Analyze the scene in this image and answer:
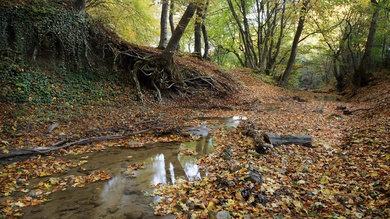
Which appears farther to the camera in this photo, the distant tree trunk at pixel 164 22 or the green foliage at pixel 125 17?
the green foliage at pixel 125 17

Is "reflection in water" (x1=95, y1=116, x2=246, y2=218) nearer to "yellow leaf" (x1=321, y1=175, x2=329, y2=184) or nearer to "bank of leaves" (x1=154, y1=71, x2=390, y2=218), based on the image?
"bank of leaves" (x1=154, y1=71, x2=390, y2=218)

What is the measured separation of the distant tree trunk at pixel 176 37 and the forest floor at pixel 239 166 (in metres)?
3.52

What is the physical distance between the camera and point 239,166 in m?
5.21

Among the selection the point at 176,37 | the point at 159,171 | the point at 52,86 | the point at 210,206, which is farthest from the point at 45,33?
the point at 210,206

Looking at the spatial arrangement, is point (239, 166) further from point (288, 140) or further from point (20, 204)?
point (20, 204)

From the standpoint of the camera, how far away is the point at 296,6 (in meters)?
15.8

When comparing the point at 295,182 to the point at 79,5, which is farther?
the point at 79,5

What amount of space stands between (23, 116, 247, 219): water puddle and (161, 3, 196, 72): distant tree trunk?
19.4 ft

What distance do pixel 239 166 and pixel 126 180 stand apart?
2.44 m

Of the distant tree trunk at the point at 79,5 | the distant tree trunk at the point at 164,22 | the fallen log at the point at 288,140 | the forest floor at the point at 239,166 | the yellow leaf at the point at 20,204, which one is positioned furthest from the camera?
the distant tree trunk at the point at 164,22

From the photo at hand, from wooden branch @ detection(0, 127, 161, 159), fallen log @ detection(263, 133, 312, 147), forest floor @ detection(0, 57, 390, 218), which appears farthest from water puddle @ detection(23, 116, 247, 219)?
fallen log @ detection(263, 133, 312, 147)

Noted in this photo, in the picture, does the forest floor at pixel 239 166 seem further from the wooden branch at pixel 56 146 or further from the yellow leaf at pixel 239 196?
the wooden branch at pixel 56 146

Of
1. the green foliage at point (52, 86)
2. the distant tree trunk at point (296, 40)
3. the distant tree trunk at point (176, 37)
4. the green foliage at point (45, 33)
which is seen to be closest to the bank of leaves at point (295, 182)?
the green foliage at point (52, 86)

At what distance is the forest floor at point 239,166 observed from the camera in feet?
12.7
